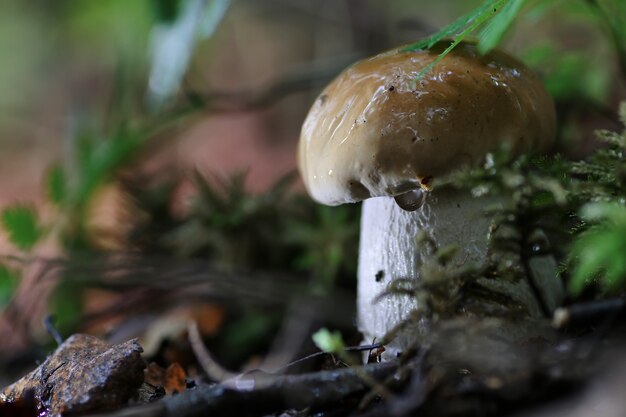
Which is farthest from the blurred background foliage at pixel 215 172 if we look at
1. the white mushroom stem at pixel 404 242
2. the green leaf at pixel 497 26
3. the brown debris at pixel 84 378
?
the brown debris at pixel 84 378

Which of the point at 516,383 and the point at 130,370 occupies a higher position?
the point at 130,370

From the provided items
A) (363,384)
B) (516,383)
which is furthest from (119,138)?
(516,383)

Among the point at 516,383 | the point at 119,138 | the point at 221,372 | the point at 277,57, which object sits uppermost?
the point at 277,57

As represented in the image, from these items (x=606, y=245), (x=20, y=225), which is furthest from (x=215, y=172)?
(x=606, y=245)

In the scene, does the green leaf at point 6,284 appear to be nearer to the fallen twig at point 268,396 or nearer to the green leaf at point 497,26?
the fallen twig at point 268,396

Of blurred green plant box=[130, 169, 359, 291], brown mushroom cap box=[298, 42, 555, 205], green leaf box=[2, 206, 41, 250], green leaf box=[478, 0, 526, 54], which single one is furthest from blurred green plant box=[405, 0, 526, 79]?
green leaf box=[2, 206, 41, 250]

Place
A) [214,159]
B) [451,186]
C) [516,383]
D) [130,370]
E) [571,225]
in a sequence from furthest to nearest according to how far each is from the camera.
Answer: [214,159]
[451,186]
[571,225]
[130,370]
[516,383]

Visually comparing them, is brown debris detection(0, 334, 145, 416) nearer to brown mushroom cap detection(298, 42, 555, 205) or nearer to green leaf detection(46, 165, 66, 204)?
brown mushroom cap detection(298, 42, 555, 205)

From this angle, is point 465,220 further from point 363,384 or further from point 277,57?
point 277,57
